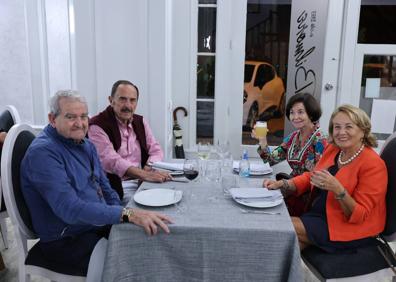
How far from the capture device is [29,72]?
372 cm

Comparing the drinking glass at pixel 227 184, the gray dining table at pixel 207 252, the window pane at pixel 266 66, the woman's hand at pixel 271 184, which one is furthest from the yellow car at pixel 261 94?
the gray dining table at pixel 207 252

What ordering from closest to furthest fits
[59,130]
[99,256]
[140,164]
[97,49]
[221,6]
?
1. [99,256]
2. [59,130]
3. [140,164]
4. [97,49]
5. [221,6]

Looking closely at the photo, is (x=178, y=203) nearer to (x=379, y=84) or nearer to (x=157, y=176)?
(x=157, y=176)

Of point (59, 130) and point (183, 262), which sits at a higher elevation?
point (59, 130)

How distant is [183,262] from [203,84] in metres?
2.40

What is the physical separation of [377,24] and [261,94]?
116 centimetres

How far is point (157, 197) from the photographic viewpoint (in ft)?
5.67

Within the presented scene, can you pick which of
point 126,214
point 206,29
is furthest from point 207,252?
Result: point 206,29

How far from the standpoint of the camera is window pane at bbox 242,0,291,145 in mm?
3588

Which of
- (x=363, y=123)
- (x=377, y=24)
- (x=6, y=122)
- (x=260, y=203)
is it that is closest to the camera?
(x=260, y=203)

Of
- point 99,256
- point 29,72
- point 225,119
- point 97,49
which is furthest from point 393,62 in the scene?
point 29,72

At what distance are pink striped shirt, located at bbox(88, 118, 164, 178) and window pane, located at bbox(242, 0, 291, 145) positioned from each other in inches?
53.0

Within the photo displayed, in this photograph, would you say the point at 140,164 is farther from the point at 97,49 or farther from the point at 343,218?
the point at 343,218

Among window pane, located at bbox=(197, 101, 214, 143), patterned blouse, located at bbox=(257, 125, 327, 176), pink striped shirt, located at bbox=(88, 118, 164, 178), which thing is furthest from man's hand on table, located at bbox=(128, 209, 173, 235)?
window pane, located at bbox=(197, 101, 214, 143)
